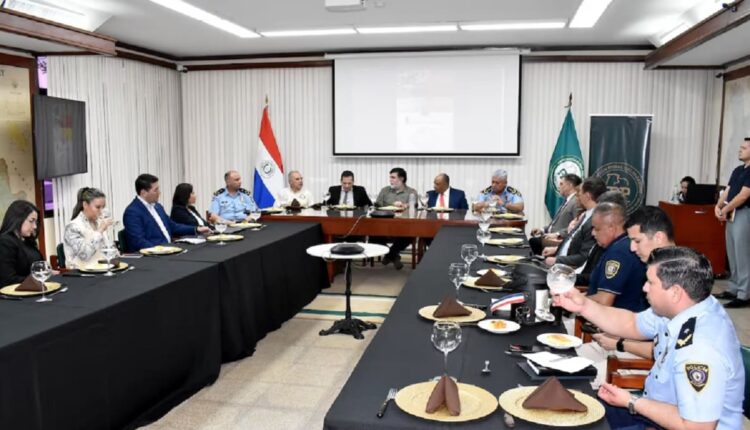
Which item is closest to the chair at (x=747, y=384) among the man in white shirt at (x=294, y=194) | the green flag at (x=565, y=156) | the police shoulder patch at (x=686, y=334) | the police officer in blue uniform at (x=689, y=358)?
the police officer in blue uniform at (x=689, y=358)

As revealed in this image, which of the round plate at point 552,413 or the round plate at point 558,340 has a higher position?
the round plate at point 558,340

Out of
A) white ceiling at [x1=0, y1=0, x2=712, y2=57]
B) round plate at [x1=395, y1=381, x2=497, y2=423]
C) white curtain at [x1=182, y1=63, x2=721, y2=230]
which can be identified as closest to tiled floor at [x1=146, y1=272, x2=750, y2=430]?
round plate at [x1=395, y1=381, x2=497, y2=423]

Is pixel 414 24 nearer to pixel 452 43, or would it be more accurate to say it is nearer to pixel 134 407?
pixel 452 43

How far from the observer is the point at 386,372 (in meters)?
2.05

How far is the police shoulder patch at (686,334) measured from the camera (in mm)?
1752

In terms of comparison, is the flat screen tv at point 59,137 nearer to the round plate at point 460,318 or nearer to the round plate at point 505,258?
the round plate at point 505,258

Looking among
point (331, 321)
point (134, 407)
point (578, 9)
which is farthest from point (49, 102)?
point (578, 9)

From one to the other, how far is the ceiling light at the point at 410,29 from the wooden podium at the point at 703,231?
3.42 metres

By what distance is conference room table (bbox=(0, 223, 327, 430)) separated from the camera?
2.50m

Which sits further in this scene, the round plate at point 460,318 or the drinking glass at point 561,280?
the round plate at point 460,318

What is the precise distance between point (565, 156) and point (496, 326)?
6102mm

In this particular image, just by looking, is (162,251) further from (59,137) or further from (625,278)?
(59,137)

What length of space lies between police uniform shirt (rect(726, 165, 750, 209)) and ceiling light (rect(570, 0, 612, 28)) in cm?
206

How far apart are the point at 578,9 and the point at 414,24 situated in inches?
69.3
